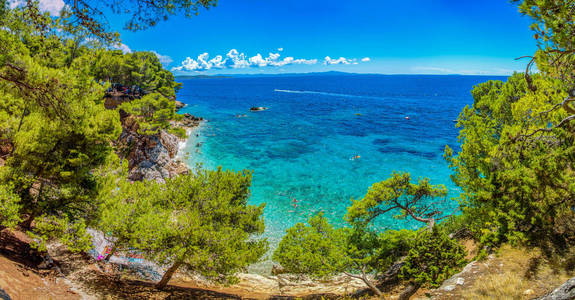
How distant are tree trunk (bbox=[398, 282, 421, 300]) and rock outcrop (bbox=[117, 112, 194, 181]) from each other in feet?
87.1

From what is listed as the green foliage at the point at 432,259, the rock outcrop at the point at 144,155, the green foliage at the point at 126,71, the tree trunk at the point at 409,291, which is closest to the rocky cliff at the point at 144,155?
the rock outcrop at the point at 144,155

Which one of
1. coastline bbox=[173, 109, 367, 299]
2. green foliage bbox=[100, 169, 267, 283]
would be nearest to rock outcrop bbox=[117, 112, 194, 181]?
coastline bbox=[173, 109, 367, 299]

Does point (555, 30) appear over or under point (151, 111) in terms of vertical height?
over

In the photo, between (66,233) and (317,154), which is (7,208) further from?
(317,154)

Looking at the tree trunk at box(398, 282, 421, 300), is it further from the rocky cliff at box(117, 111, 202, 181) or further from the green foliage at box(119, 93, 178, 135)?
the green foliage at box(119, 93, 178, 135)

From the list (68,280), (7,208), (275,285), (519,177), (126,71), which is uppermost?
(126,71)

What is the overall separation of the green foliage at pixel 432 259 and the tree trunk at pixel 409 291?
1.11ft

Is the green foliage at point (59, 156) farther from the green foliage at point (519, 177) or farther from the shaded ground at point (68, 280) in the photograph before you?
the green foliage at point (519, 177)

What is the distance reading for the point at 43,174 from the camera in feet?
41.0

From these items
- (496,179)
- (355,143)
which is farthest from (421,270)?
(355,143)

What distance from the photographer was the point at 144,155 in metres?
32.0

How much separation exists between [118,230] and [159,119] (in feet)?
85.5

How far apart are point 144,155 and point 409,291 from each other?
103ft

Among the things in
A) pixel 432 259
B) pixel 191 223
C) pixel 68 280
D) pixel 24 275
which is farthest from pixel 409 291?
pixel 24 275
